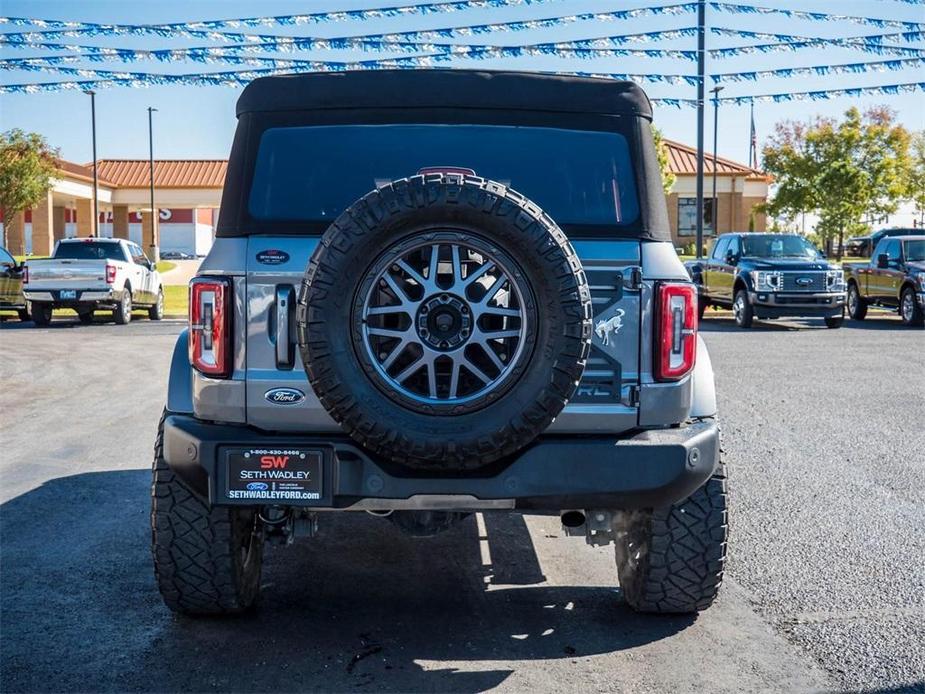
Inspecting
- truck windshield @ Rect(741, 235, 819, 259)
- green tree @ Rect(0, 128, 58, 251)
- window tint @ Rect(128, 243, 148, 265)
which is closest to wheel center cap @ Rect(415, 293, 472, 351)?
truck windshield @ Rect(741, 235, 819, 259)

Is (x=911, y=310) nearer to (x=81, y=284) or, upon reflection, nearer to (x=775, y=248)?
(x=775, y=248)

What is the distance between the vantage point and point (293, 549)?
560 centimetres

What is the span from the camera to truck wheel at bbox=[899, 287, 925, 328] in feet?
67.6

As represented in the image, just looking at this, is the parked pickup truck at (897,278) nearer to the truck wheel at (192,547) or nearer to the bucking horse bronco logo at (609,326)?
the bucking horse bronco logo at (609,326)

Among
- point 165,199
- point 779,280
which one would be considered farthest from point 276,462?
point 165,199

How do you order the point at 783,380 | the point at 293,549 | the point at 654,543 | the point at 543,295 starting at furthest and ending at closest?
the point at 783,380, the point at 293,549, the point at 654,543, the point at 543,295

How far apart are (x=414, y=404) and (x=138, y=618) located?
1644mm

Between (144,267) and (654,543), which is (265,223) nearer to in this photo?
(654,543)

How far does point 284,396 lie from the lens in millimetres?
4008

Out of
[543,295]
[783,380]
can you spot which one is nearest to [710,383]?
[543,295]

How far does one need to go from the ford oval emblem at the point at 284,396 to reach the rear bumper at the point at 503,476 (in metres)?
0.13

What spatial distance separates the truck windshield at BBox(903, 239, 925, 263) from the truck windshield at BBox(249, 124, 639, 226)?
18.6 meters

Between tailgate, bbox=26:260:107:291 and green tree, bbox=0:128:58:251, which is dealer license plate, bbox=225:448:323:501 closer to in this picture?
tailgate, bbox=26:260:107:291

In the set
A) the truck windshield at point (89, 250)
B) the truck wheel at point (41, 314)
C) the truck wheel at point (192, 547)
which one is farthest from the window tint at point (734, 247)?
the truck wheel at point (192, 547)
